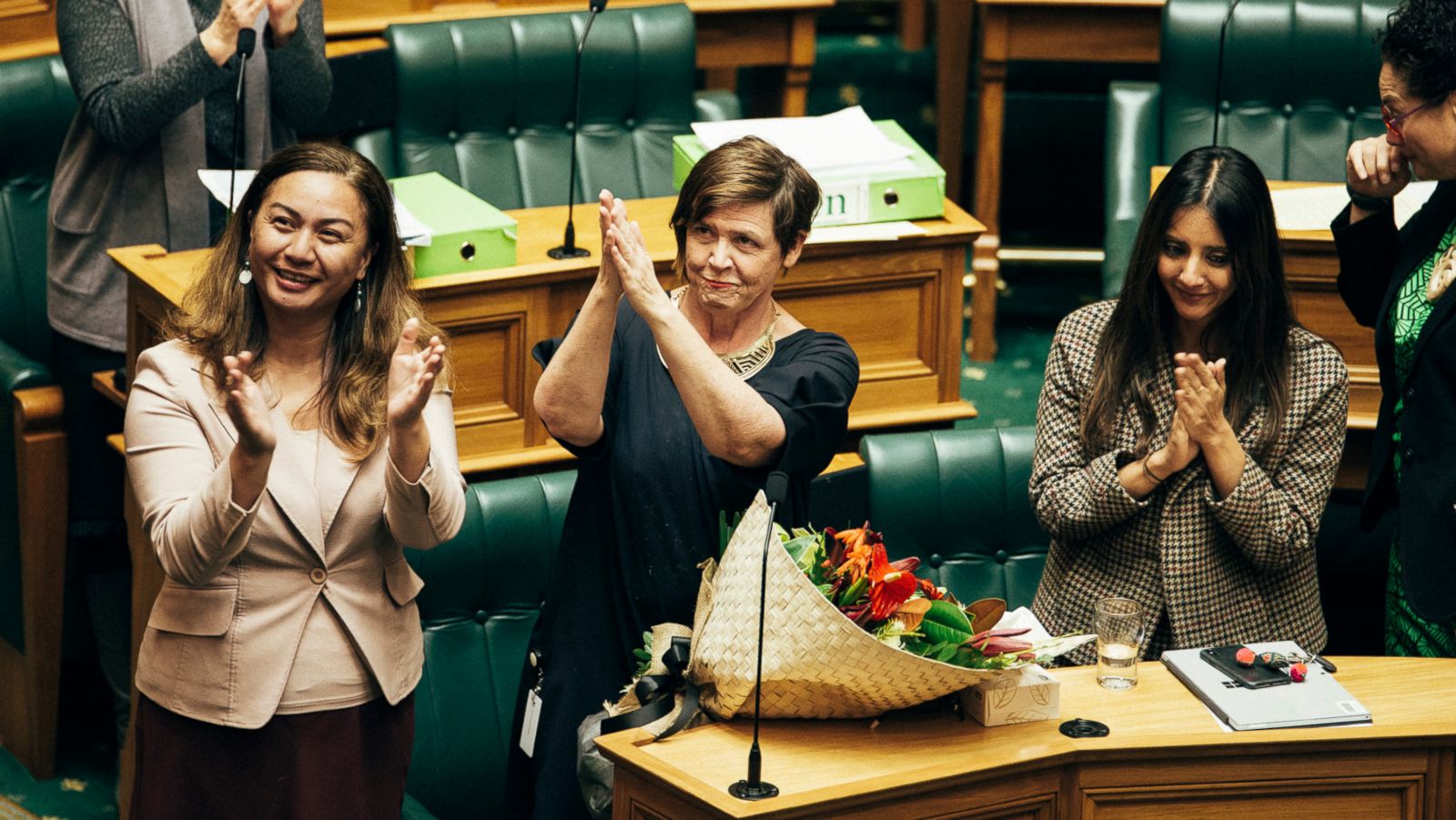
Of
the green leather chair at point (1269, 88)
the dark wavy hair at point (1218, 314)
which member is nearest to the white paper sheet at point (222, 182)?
the dark wavy hair at point (1218, 314)

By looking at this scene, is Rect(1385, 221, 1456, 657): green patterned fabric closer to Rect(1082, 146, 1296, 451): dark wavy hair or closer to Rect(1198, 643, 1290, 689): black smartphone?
Rect(1082, 146, 1296, 451): dark wavy hair

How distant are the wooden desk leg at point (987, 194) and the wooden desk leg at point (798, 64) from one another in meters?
0.44

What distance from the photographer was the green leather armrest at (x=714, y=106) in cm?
476

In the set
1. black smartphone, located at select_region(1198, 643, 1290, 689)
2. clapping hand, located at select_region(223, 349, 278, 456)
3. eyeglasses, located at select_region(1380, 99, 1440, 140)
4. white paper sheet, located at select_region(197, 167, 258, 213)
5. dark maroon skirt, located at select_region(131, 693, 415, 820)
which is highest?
eyeglasses, located at select_region(1380, 99, 1440, 140)

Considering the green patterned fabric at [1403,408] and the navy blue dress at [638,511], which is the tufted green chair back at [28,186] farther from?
the green patterned fabric at [1403,408]

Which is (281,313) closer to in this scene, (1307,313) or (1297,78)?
(1307,313)

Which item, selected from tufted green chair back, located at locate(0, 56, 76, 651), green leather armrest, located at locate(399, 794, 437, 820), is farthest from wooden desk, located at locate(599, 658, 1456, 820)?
tufted green chair back, located at locate(0, 56, 76, 651)

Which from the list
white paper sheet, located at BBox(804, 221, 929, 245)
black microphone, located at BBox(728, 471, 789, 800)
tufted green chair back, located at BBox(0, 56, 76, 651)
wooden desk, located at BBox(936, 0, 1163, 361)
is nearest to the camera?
black microphone, located at BBox(728, 471, 789, 800)

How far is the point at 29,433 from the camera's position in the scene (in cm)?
369

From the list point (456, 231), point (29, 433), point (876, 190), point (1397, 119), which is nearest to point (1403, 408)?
point (1397, 119)

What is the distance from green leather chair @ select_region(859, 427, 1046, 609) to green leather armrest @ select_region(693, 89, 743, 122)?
1.41 metres

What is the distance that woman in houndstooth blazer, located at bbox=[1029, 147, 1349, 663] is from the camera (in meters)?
2.84

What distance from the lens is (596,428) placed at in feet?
8.46

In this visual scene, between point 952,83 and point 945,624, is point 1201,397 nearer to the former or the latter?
point 945,624
